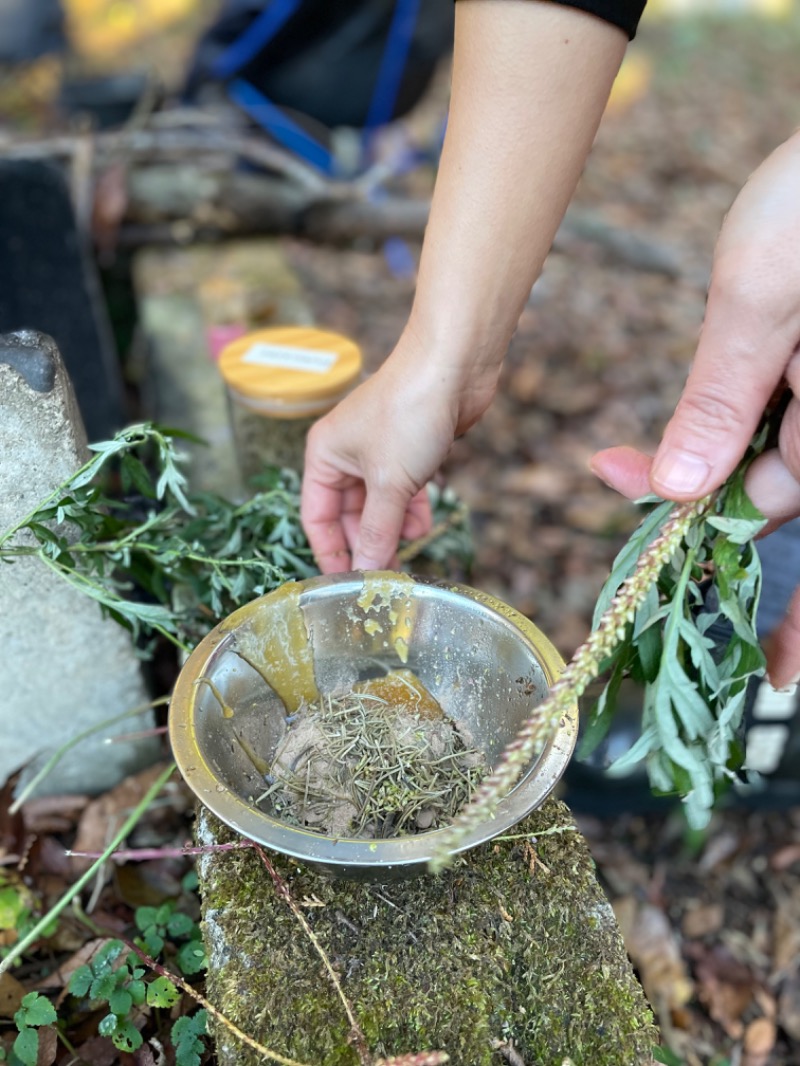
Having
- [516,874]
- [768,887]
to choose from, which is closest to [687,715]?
[516,874]

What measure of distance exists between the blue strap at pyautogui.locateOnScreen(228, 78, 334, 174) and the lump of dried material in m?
3.46

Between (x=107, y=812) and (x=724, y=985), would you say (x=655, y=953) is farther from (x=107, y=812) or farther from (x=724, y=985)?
(x=107, y=812)

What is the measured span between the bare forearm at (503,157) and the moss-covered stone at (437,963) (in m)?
0.89

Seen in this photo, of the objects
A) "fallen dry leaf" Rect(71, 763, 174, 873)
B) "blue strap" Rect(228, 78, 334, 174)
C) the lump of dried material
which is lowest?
"fallen dry leaf" Rect(71, 763, 174, 873)

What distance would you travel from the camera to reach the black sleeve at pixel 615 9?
1453mm

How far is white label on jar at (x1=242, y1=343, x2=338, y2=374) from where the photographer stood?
216 centimetres

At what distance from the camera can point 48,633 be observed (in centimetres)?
169

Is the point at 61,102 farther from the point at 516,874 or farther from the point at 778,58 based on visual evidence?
the point at 778,58

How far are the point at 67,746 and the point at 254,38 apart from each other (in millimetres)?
3562

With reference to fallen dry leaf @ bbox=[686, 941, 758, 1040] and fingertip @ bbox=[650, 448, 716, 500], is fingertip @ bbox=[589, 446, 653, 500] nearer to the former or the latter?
fingertip @ bbox=[650, 448, 716, 500]

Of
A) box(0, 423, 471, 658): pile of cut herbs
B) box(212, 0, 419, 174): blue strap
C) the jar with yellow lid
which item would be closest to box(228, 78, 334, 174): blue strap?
box(212, 0, 419, 174): blue strap

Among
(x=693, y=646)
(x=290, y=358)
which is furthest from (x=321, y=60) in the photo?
(x=693, y=646)

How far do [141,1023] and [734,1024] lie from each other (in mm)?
1439

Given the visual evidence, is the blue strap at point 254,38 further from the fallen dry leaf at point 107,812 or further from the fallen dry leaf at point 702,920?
the fallen dry leaf at point 702,920
